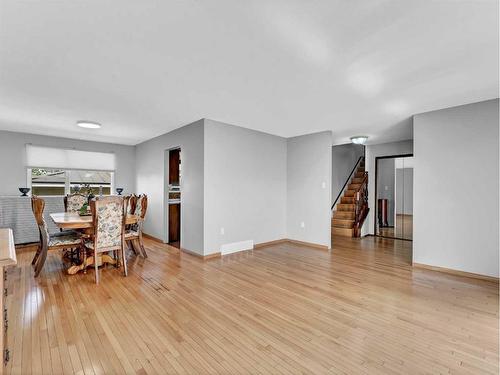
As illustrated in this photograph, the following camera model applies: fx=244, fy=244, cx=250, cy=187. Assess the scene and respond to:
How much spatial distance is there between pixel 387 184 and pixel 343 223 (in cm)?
152

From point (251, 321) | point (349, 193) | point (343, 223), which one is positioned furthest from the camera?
point (349, 193)

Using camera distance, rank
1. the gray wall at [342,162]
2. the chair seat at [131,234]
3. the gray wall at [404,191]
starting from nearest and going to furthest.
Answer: the chair seat at [131,234] → the gray wall at [404,191] → the gray wall at [342,162]

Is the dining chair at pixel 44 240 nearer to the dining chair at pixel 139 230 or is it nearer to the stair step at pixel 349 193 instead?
the dining chair at pixel 139 230

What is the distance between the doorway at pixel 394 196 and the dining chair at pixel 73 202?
23.1 feet

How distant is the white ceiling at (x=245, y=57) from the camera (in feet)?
5.55

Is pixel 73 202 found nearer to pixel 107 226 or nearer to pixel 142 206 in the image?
pixel 142 206

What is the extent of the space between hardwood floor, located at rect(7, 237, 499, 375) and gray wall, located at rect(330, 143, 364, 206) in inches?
166

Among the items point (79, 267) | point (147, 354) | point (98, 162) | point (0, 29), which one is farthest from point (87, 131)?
point (147, 354)

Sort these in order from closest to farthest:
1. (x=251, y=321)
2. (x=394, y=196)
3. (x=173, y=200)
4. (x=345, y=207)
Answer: (x=251, y=321) → (x=173, y=200) → (x=394, y=196) → (x=345, y=207)

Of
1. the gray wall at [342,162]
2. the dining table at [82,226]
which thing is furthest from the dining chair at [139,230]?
the gray wall at [342,162]

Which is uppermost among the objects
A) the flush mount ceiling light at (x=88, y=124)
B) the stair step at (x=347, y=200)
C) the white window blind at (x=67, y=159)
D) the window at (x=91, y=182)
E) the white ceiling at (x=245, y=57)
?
the white ceiling at (x=245, y=57)

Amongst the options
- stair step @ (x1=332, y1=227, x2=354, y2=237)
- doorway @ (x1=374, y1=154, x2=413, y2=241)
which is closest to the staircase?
stair step @ (x1=332, y1=227, x2=354, y2=237)

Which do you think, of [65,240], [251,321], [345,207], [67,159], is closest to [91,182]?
[67,159]

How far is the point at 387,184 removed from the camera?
6395 mm
